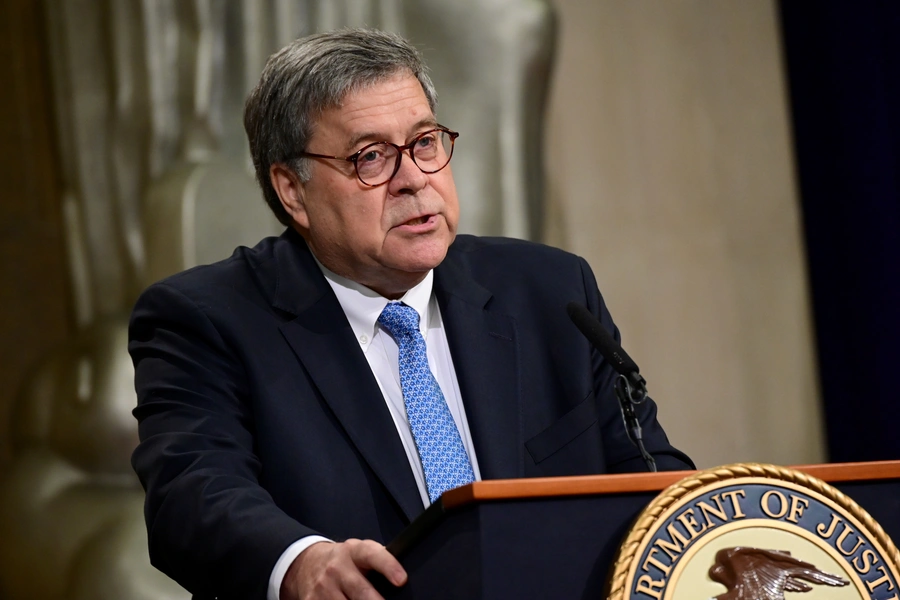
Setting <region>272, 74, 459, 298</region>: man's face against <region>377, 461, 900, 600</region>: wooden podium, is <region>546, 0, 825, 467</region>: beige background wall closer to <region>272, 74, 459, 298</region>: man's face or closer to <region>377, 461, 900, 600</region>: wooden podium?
<region>272, 74, 459, 298</region>: man's face

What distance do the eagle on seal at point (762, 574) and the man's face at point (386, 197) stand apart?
82cm

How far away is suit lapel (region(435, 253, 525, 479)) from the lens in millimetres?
→ 1716

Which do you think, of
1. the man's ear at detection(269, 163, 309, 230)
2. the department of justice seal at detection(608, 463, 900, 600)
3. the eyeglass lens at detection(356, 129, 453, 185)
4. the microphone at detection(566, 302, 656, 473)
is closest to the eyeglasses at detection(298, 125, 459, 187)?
the eyeglass lens at detection(356, 129, 453, 185)

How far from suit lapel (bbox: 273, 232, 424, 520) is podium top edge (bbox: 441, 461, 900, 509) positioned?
0.54 m

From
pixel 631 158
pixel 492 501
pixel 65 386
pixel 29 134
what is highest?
pixel 29 134

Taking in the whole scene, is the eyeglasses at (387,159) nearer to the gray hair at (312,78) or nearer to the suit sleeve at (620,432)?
the gray hair at (312,78)

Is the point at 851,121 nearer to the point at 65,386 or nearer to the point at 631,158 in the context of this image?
the point at 631,158

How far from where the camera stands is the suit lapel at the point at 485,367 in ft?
5.63

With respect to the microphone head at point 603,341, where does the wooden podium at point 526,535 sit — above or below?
below

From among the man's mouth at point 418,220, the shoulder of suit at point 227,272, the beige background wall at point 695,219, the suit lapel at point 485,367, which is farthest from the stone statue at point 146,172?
the man's mouth at point 418,220

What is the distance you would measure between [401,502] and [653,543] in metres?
0.59

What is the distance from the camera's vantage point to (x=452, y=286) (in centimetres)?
193

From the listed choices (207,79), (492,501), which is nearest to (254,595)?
(492,501)

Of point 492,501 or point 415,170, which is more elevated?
point 415,170
